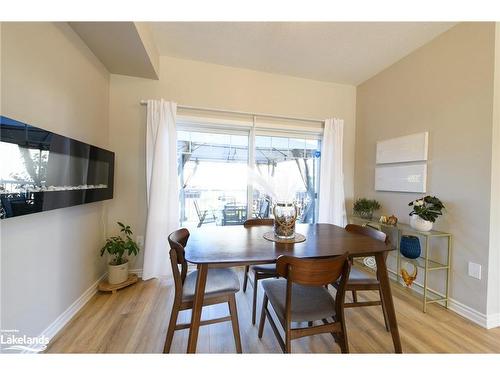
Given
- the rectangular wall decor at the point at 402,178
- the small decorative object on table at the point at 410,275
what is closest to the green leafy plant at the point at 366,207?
the rectangular wall decor at the point at 402,178

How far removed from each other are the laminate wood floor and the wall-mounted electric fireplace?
3.19 feet

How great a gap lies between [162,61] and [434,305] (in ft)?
12.7

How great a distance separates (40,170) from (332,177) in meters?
2.90

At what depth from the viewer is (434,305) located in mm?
1884

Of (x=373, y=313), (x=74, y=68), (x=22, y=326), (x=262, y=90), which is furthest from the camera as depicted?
(x=262, y=90)

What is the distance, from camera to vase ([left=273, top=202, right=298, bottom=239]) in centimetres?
148

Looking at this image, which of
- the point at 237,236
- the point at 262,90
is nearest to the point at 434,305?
the point at 237,236

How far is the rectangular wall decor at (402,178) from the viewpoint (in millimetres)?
2049

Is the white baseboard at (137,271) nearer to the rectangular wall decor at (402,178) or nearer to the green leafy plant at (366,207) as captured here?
the green leafy plant at (366,207)

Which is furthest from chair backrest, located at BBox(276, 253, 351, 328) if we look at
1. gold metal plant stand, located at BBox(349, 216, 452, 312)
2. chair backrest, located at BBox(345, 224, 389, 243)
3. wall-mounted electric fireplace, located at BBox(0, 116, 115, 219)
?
wall-mounted electric fireplace, located at BBox(0, 116, 115, 219)

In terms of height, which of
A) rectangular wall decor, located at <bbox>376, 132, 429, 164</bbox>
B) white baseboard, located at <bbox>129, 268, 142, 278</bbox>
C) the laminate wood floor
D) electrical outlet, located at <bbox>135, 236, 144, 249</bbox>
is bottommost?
the laminate wood floor

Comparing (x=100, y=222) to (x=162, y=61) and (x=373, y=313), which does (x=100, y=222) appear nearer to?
(x=162, y=61)

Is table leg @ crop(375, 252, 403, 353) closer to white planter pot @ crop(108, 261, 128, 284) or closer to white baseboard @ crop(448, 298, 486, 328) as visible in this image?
white baseboard @ crop(448, 298, 486, 328)

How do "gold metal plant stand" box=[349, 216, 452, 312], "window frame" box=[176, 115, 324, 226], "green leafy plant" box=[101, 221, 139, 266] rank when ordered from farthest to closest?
"window frame" box=[176, 115, 324, 226]
"green leafy plant" box=[101, 221, 139, 266]
"gold metal plant stand" box=[349, 216, 452, 312]
